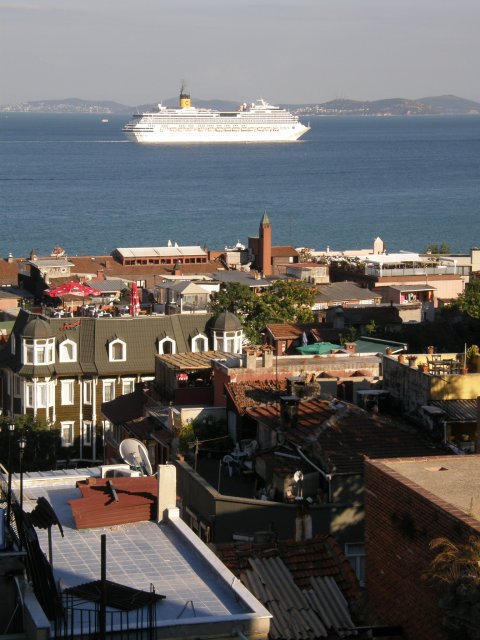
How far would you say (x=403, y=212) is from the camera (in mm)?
105875

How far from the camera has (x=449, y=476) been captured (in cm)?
880

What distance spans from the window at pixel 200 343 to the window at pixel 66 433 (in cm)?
250

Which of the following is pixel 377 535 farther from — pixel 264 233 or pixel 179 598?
pixel 264 233

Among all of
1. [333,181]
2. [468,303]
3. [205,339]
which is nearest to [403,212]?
[333,181]

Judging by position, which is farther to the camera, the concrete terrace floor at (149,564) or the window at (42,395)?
the window at (42,395)

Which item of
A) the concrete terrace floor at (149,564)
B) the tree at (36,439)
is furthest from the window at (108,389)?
the concrete terrace floor at (149,564)

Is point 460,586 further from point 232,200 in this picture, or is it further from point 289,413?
point 232,200

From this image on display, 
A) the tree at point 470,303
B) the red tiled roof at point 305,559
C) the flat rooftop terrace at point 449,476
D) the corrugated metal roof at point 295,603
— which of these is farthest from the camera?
the tree at point 470,303

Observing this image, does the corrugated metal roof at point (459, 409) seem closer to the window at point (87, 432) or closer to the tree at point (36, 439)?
the tree at point (36, 439)

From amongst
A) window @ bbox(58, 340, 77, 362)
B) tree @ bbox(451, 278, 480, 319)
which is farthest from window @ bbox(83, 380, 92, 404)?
tree @ bbox(451, 278, 480, 319)

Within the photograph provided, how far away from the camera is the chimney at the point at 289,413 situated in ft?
44.5

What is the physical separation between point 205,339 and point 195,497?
1397 cm

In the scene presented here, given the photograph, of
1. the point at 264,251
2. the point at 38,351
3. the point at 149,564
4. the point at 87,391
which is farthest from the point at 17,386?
the point at 264,251

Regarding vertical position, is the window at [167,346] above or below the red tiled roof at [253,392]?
below
